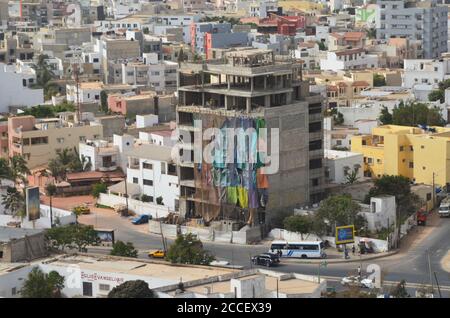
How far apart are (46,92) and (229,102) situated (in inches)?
850

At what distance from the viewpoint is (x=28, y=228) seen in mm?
30016

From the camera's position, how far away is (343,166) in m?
34.9

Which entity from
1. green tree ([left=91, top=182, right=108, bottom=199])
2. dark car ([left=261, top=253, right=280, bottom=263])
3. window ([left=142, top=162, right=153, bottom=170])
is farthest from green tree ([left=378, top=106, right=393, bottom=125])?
dark car ([left=261, top=253, right=280, bottom=263])

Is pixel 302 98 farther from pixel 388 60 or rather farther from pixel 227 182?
pixel 388 60

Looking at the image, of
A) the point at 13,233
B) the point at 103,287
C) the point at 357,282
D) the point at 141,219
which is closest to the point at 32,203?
the point at 141,219

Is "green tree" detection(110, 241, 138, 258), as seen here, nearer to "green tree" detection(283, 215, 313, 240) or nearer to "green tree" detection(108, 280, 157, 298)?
"green tree" detection(283, 215, 313, 240)

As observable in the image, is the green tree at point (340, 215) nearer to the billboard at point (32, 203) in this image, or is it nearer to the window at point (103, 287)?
the billboard at point (32, 203)

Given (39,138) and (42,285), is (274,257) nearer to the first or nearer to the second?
(42,285)

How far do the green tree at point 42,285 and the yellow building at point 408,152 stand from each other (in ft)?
42.2

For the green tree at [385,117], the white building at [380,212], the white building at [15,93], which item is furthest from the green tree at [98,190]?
the white building at [15,93]

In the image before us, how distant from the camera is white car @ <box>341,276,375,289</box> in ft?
82.7

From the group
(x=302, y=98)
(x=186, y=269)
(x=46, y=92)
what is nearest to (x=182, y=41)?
(x=46, y=92)

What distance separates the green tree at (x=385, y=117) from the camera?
4084 cm

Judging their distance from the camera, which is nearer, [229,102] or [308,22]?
[229,102]
